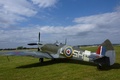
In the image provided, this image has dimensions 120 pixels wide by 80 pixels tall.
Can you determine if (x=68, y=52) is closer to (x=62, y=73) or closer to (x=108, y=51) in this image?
(x=62, y=73)

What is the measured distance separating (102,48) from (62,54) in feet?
15.5

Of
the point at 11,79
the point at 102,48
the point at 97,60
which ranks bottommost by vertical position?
the point at 11,79

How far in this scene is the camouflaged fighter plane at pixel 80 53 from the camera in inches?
410

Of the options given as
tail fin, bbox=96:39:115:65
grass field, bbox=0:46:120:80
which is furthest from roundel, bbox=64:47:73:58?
tail fin, bbox=96:39:115:65

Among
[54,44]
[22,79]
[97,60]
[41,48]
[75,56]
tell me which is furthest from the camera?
[41,48]

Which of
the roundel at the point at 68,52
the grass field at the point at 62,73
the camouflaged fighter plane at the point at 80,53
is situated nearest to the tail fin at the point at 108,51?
the camouflaged fighter plane at the point at 80,53

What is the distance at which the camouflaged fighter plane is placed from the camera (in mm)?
10406

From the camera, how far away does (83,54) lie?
480 inches

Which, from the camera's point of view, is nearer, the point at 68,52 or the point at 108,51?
the point at 108,51

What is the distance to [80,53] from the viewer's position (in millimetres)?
12516

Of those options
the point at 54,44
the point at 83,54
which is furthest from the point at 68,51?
the point at 54,44

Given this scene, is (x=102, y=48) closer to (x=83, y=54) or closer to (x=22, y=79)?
(x=83, y=54)

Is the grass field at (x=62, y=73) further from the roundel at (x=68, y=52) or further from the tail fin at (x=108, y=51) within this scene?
the roundel at (x=68, y=52)

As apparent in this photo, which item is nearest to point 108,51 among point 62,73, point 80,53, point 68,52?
point 80,53
